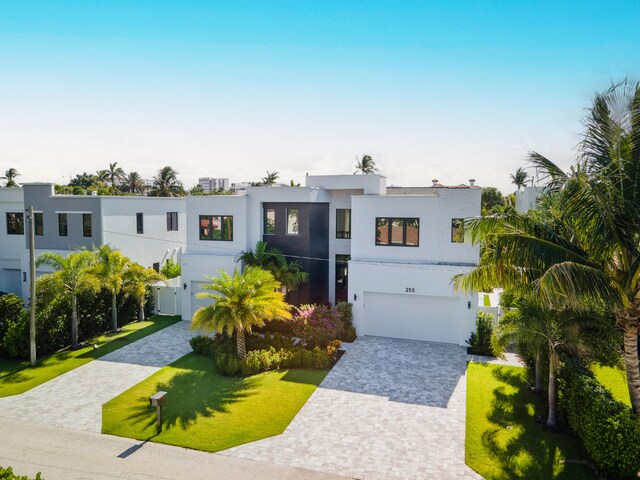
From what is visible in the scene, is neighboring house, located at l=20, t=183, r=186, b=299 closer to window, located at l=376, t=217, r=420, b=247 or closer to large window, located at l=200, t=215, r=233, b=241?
large window, located at l=200, t=215, r=233, b=241

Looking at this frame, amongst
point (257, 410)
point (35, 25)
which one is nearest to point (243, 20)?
point (35, 25)

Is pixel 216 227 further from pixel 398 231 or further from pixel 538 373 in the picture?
pixel 538 373

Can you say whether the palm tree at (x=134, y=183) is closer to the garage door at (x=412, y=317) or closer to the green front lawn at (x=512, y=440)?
the garage door at (x=412, y=317)

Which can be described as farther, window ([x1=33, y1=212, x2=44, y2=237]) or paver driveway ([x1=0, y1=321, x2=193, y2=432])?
window ([x1=33, y1=212, x2=44, y2=237])

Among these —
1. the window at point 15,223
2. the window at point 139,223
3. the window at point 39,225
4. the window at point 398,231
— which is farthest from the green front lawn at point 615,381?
the window at point 15,223

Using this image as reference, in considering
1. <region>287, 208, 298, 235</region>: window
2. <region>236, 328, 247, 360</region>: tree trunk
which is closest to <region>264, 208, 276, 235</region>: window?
<region>287, 208, 298, 235</region>: window

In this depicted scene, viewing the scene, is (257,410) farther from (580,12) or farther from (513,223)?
(580,12)

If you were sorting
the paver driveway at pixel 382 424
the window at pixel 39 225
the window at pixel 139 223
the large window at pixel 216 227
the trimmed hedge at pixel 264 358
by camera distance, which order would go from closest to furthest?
1. the paver driveway at pixel 382 424
2. the trimmed hedge at pixel 264 358
3. the large window at pixel 216 227
4. the window at pixel 39 225
5. the window at pixel 139 223
